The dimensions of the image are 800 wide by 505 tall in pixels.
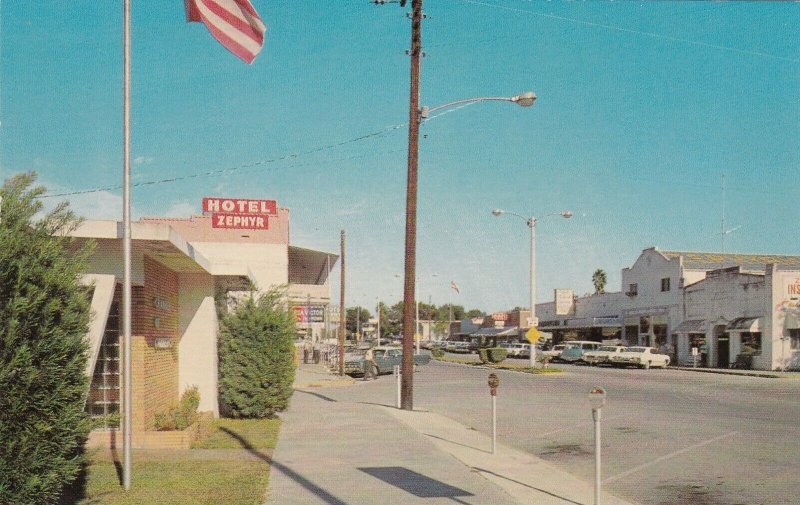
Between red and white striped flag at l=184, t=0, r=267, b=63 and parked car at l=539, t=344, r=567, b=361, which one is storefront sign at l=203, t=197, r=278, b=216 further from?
red and white striped flag at l=184, t=0, r=267, b=63

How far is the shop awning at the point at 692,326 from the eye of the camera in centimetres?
5069

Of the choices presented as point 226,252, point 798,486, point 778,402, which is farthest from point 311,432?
point 226,252

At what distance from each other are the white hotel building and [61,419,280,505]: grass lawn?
39.1 meters

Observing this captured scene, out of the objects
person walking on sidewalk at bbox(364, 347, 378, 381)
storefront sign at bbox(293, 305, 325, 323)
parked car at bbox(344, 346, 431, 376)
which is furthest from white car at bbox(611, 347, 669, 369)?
storefront sign at bbox(293, 305, 325, 323)

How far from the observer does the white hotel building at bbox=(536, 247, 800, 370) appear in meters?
44.6

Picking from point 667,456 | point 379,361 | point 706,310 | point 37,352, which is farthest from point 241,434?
point 706,310

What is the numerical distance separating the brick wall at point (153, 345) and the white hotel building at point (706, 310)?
127 ft

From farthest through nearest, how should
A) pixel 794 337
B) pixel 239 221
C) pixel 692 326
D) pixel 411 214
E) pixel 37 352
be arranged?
pixel 692 326 < pixel 794 337 < pixel 239 221 < pixel 411 214 < pixel 37 352

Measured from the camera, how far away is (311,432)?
1505 centimetres

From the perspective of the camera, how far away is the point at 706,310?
51.0 m

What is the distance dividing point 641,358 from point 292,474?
132 feet

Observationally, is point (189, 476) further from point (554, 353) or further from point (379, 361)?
point (554, 353)

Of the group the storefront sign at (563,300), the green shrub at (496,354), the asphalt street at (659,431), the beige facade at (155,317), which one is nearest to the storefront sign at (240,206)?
the asphalt street at (659,431)

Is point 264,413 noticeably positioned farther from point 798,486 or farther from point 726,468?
point 798,486
